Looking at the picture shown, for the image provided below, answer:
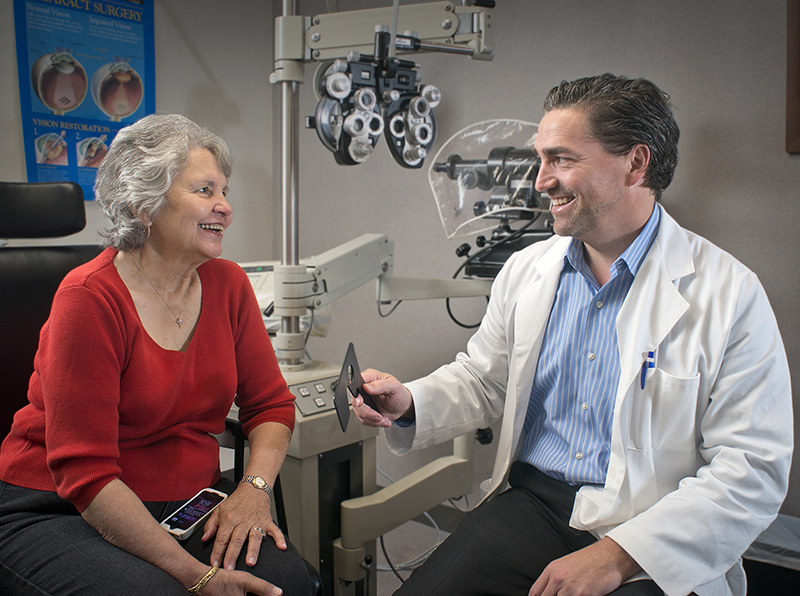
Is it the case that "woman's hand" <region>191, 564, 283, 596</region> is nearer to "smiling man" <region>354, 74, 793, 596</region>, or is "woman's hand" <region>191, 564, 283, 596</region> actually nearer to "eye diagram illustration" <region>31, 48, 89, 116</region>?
"smiling man" <region>354, 74, 793, 596</region>

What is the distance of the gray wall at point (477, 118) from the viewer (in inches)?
66.4

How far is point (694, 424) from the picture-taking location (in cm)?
104

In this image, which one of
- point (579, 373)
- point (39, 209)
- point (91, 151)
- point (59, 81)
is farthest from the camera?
point (91, 151)

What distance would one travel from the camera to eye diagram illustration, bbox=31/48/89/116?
6.82 ft

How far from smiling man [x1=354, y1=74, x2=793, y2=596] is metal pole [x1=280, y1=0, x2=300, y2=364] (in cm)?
41

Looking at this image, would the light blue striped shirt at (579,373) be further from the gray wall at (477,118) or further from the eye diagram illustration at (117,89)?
the eye diagram illustration at (117,89)

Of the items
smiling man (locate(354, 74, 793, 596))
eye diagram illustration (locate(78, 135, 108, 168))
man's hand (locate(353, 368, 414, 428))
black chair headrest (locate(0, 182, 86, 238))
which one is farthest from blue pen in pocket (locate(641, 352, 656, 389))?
eye diagram illustration (locate(78, 135, 108, 168))

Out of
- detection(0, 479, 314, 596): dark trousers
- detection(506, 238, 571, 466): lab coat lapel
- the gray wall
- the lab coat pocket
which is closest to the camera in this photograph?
detection(0, 479, 314, 596): dark trousers

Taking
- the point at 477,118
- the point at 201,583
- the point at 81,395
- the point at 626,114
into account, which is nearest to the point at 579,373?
the point at 626,114

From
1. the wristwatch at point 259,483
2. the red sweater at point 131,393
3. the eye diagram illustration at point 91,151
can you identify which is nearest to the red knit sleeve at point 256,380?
the red sweater at point 131,393

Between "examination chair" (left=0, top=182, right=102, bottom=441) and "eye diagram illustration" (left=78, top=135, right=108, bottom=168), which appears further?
"eye diagram illustration" (left=78, top=135, right=108, bottom=168)

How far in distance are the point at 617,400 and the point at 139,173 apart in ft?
3.23

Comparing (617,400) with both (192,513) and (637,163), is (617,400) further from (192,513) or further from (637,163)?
(192,513)

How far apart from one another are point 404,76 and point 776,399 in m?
0.99
